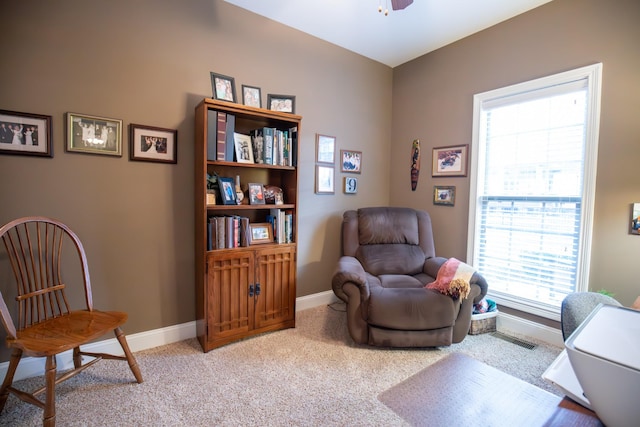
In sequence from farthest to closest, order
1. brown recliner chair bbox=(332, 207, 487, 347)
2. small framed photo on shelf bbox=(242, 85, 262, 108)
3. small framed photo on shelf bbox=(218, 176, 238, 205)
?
small framed photo on shelf bbox=(242, 85, 262, 108), small framed photo on shelf bbox=(218, 176, 238, 205), brown recliner chair bbox=(332, 207, 487, 347)

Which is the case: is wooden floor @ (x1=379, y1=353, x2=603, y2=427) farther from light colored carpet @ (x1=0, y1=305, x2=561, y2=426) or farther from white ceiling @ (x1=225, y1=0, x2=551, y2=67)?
white ceiling @ (x1=225, y1=0, x2=551, y2=67)

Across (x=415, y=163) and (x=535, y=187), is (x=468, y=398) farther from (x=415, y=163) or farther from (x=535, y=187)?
(x=415, y=163)

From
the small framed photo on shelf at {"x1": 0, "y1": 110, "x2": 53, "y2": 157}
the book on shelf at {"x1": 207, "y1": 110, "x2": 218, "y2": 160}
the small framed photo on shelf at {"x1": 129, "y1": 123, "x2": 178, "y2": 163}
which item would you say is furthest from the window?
the small framed photo on shelf at {"x1": 0, "y1": 110, "x2": 53, "y2": 157}

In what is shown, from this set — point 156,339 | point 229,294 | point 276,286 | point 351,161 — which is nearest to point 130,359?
point 156,339

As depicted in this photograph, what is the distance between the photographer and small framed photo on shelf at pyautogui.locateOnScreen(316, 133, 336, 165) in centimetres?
303

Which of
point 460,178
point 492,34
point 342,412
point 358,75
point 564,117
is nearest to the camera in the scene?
point 342,412

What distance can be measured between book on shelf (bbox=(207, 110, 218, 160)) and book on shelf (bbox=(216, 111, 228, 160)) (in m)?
0.02

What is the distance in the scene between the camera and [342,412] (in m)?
1.57

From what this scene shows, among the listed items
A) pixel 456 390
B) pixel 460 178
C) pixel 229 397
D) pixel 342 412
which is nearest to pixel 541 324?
pixel 456 390

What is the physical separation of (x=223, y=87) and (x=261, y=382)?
7.25 ft

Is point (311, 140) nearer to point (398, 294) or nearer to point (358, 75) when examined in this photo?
point (358, 75)

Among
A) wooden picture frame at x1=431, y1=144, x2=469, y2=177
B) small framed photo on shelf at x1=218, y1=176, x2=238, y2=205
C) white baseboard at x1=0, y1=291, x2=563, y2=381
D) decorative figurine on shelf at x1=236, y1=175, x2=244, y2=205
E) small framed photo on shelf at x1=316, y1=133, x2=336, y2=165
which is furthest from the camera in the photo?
small framed photo on shelf at x1=316, y1=133, x2=336, y2=165

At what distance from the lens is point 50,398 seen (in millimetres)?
1330

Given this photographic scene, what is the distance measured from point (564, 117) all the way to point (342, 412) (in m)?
2.74
